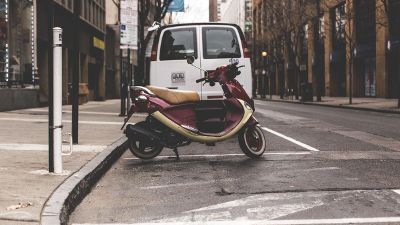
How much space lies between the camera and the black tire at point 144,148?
8.64 metres

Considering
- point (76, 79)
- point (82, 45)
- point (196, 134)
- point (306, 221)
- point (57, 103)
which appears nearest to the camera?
point (306, 221)

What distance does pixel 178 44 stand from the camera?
12.7 meters

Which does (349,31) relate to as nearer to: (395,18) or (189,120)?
(395,18)

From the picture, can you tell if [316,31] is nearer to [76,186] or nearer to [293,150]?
[293,150]

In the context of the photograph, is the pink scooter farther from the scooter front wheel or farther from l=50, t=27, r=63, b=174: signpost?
l=50, t=27, r=63, b=174: signpost

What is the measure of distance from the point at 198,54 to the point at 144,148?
414 cm

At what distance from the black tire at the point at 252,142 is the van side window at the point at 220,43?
3877 mm

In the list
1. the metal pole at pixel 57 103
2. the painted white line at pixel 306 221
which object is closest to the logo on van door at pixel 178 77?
the metal pole at pixel 57 103

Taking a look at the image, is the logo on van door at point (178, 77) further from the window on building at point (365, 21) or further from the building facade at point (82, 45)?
the window on building at point (365, 21)

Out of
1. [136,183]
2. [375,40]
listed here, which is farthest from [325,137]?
[375,40]

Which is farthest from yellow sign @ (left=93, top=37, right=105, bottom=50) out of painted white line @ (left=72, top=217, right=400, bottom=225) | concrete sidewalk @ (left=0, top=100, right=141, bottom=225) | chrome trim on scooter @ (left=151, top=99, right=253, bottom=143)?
painted white line @ (left=72, top=217, right=400, bottom=225)

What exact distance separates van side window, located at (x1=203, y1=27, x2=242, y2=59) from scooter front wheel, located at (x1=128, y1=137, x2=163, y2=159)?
4113 mm

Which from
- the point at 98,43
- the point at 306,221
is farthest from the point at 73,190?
the point at 98,43

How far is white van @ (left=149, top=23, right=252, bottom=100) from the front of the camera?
488 inches
